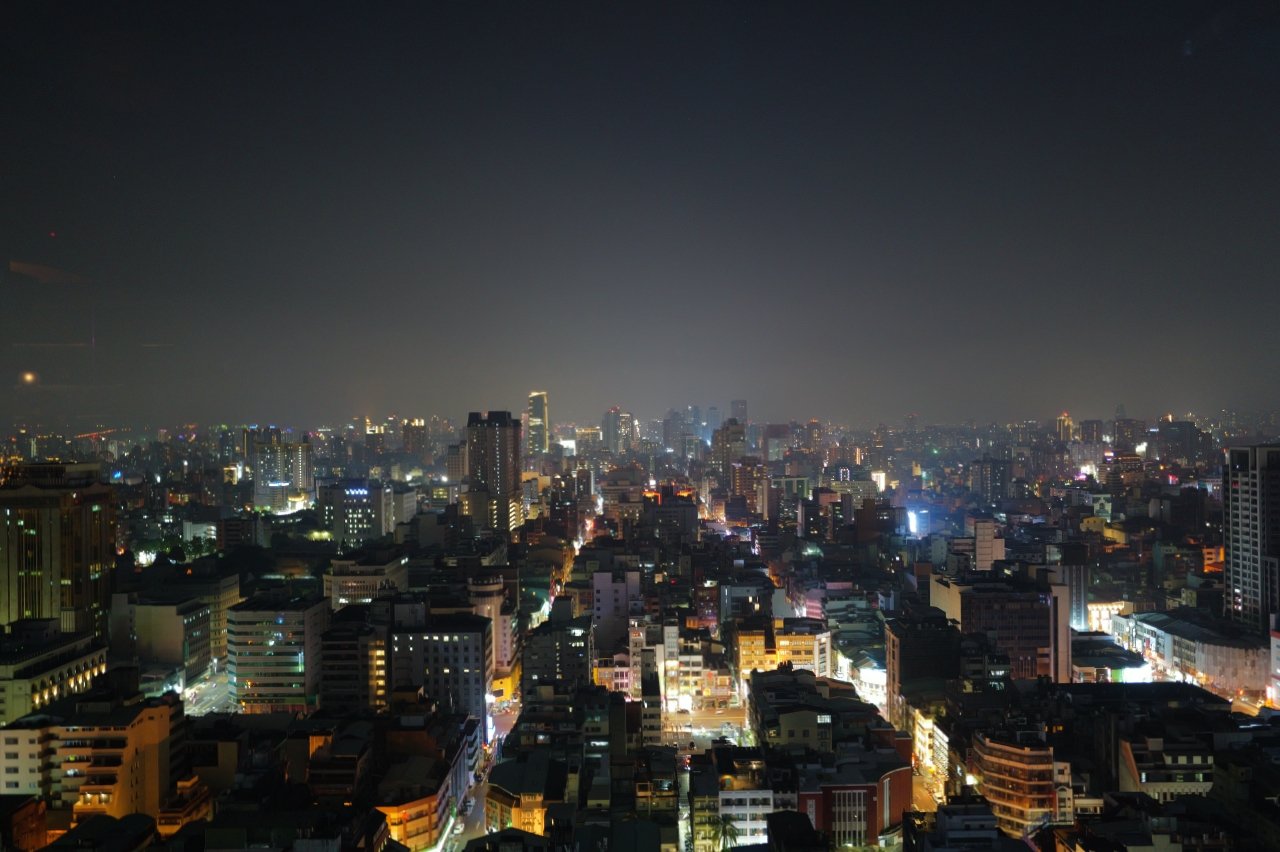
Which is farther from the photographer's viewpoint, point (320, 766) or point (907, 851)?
point (320, 766)

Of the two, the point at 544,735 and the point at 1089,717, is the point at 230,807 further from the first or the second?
the point at 1089,717

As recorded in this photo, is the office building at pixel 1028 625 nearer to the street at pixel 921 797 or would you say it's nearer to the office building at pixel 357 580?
the street at pixel 921 797

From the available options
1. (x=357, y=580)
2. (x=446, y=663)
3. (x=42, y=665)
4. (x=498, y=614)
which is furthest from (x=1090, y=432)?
(x=42, y=665)

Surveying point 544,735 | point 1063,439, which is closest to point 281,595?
point 544,735

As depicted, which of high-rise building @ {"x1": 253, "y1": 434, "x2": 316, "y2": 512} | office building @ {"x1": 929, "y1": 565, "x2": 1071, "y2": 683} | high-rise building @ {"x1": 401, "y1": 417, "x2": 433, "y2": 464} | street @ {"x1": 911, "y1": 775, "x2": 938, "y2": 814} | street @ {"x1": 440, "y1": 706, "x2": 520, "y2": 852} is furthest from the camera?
high-rise building @ {"x1": 401, "y1": 417, "x2": 433, "y2": 464}

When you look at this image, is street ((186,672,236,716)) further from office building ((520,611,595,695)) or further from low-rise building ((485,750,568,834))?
low-rise building ((485,750,568,834))

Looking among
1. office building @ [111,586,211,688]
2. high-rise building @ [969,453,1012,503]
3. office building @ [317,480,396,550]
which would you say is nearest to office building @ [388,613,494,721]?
office building @ [111,586,211,688]
